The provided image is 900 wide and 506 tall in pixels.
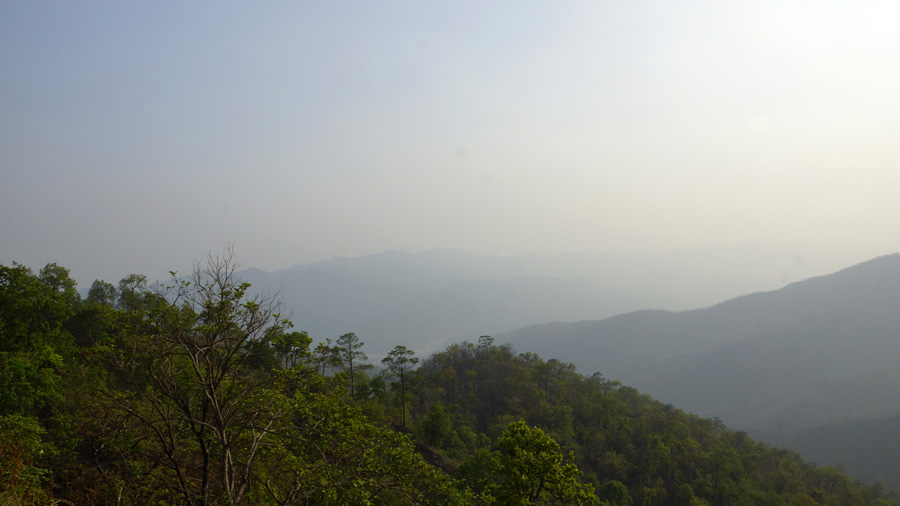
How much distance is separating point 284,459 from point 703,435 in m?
82.2

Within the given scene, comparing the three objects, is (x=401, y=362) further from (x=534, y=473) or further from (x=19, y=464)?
(x=19, y=464)

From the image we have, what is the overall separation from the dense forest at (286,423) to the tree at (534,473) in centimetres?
5

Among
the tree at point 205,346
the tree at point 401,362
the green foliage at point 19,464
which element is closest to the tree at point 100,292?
the tree at point 401,362

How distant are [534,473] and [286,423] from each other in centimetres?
896

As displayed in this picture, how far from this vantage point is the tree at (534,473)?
15.2 m

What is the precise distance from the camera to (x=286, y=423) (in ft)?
39.3

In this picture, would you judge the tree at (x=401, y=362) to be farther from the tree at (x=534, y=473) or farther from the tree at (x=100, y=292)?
the tree at (x=100, y=292)

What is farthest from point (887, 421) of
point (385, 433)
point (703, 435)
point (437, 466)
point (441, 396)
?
point (385, 433)

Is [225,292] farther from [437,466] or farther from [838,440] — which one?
[838,440]

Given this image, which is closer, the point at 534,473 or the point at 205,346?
the point at 205,346

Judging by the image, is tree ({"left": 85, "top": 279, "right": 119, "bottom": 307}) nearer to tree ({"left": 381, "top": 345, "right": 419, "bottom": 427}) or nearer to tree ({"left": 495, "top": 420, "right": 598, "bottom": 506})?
tree ({"left": 381, "top": 345, "right": 419, "bottom": 427})

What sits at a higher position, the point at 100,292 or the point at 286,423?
the point at 100,292

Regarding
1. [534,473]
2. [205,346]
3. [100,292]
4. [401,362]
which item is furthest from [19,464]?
[100,292]

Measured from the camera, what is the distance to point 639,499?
55312mm
